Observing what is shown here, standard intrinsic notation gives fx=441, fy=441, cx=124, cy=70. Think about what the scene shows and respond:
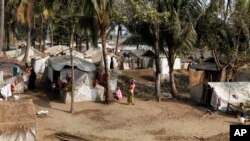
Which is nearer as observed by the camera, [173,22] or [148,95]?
[173,22]

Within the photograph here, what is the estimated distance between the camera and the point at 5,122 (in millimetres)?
13758

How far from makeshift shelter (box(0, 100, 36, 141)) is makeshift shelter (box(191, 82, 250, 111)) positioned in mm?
10348

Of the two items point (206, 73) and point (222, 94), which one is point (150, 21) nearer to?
point (222, 94)

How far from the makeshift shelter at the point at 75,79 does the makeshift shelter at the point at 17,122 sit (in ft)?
22.3

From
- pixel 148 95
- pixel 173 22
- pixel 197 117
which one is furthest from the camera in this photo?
pixel 148 95

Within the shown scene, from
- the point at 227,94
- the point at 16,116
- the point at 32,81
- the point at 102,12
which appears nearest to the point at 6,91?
the point at 32,81

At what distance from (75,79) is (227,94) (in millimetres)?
7778

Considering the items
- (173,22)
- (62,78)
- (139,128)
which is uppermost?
(173,22)

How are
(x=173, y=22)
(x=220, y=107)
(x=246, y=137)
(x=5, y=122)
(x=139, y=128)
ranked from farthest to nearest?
(x=173, y=22) < (x=220, y=107) < (x=139, y=128) < (x=5, y=122) < (x=246, y=137)

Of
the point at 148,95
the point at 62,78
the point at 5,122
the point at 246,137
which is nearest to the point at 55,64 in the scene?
the point at 62,78

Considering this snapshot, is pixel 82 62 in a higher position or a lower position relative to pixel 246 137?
higher

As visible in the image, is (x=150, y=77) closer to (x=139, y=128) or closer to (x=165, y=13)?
(x=165, y=13)

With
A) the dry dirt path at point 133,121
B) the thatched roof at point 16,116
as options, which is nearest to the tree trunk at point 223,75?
the dry dirt path at point 133,121

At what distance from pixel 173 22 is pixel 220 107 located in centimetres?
511
